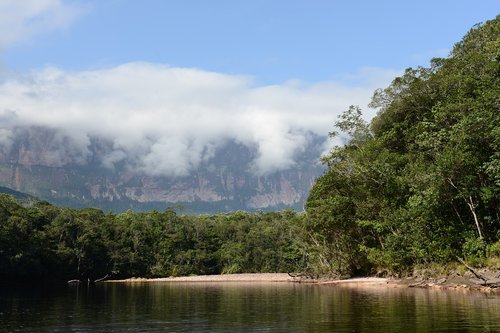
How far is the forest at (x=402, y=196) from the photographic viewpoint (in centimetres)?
3819

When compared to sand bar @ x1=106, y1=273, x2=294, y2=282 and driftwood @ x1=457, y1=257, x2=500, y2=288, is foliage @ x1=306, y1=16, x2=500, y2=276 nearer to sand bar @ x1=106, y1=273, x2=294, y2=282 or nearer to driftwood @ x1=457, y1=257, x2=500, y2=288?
driftwood @ x1=457, y1=257, x2=500, y2=288

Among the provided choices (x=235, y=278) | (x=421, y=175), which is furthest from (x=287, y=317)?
(x=235, y=278)

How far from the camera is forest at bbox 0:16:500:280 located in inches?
1503

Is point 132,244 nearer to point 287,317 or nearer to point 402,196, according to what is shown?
point 402,196

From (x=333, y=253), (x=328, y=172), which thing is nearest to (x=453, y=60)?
(x=328, y=172)

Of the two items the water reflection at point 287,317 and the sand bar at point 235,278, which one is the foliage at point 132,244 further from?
the water reflection at point 287,317

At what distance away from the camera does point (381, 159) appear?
50.1 m

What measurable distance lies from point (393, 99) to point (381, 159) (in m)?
9.54

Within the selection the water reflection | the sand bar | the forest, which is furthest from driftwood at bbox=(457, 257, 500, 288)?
the sand bar

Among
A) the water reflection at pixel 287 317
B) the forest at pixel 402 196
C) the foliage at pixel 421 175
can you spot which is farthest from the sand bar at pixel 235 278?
the water reflection at pixel 287 317

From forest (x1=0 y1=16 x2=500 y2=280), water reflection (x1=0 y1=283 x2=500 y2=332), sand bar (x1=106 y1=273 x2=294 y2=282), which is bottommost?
sand bar (x1=106 y1=273 x2=294 y2=282)

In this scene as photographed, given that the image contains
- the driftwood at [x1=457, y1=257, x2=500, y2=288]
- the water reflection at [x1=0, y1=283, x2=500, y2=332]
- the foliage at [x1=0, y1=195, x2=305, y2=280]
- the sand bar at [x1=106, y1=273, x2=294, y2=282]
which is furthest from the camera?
the sand bar at [x1=106, y1=273, x2=294, y2=282]

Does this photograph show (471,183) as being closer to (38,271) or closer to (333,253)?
(333,253)

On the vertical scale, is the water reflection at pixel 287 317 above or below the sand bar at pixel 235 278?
above
